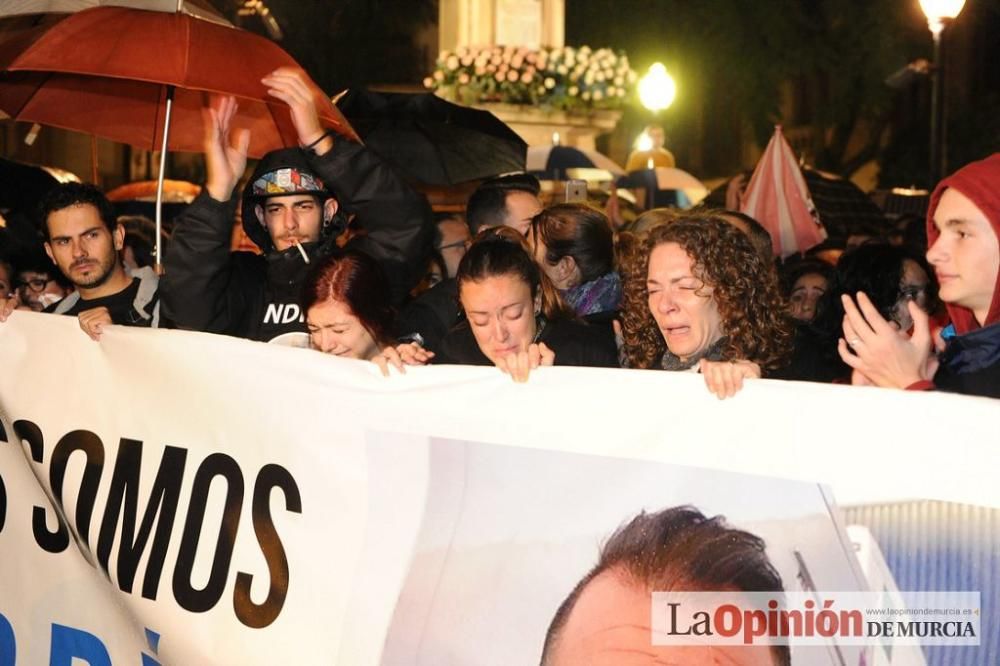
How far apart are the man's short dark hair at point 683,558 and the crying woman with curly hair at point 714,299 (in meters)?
0.56

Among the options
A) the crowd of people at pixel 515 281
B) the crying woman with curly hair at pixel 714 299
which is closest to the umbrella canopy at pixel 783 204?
the crowd of people at pixel 515 281

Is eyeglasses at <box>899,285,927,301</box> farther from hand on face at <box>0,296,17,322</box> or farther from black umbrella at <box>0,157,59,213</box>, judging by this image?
black umbrella at <box>0,157,59,213</box>

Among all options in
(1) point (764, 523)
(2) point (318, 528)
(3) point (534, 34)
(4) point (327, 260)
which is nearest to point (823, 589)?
(1) point (764, 523)

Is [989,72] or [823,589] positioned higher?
[989,72]

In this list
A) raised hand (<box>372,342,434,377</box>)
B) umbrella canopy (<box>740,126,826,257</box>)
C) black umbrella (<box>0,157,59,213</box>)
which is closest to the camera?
raised hand (<box>372,342,434,377</box>)

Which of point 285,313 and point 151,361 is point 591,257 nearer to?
point 285,313

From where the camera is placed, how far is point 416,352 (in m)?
3.54

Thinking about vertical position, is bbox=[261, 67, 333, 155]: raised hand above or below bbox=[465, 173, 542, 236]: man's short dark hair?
above

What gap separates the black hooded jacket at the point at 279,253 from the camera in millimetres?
4336

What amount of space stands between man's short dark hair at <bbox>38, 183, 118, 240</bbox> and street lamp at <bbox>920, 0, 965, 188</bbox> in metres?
9.65

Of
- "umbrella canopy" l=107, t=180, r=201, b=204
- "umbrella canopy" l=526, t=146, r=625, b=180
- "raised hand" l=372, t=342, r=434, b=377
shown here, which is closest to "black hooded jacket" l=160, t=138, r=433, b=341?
"raised hand" l=372, t=342, r=434, b=377

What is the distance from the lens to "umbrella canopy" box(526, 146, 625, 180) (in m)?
11.4

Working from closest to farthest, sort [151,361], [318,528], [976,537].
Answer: [976,537], [318,528], [151,361]

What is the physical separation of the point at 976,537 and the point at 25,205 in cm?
822
